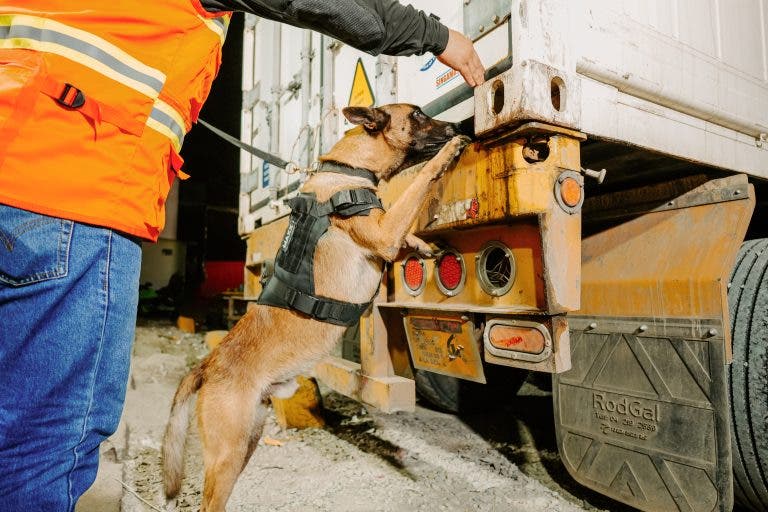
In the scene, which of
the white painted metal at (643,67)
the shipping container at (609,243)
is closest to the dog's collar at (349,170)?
the shipping container at (609,243)

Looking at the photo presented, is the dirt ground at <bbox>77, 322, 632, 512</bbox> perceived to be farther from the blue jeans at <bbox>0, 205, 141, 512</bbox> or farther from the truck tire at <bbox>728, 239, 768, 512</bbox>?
the blue jeans at <bbox>0, 205, 141, 512</bbox>

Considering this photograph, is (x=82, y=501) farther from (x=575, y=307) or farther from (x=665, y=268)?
(x=665, y=268)

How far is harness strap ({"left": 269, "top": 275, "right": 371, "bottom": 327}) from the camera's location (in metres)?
2.01

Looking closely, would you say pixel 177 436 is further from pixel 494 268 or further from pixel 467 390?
pixel 467 390

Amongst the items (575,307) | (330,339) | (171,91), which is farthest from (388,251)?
(171,91)

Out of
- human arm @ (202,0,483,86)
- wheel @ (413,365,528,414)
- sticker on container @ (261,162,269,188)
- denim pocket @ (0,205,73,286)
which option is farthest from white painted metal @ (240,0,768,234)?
wheel @ (413,365,528,414)

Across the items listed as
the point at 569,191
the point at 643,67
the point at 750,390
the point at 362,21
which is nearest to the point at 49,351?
the point at 362,21

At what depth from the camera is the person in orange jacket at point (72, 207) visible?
0.85m

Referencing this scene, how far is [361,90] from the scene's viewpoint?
2.59 metres

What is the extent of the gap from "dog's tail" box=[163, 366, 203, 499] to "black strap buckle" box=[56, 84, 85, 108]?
5.45ft

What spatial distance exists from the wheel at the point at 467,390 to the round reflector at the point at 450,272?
1.61 metres

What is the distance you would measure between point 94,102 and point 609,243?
215 centimetres

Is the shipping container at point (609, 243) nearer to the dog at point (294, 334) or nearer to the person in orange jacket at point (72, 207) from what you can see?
the dog at point (294, 334)

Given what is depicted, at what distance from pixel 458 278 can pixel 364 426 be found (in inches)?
84.0
